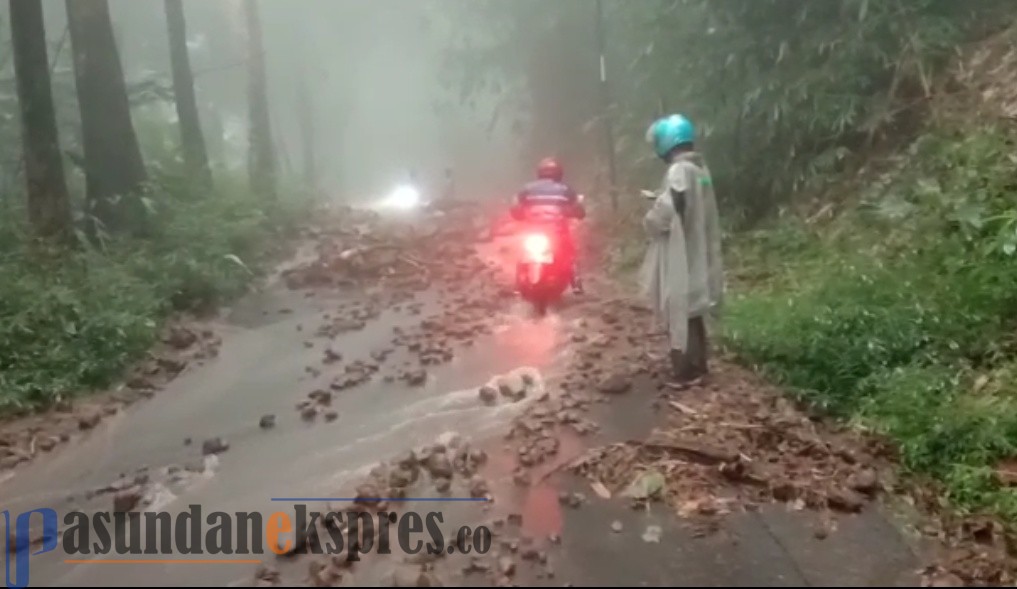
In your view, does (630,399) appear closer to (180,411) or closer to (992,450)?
(992,450)

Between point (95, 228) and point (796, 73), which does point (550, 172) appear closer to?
point (796, 73)

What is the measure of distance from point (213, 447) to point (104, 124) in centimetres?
674

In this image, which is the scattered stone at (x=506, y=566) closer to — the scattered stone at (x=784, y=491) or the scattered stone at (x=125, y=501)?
→ the scattered stone at (x=784, y=491)

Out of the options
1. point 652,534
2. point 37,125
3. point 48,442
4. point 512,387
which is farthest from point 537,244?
point 37,125

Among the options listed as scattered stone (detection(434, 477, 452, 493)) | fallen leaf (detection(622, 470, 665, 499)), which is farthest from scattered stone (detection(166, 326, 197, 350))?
fallen leaf (detection(622, 470, 665, 499))

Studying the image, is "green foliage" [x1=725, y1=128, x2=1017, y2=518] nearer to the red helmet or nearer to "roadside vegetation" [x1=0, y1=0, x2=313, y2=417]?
the red helmet

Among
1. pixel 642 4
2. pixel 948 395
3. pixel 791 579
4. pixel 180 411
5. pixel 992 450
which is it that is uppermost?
pixel 642 4

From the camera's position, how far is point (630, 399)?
687cm

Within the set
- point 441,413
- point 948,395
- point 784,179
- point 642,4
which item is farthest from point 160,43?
point 948,395

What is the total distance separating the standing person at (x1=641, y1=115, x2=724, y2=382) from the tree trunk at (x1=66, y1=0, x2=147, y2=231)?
7.54 meters

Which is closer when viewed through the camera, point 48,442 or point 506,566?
point 506,566

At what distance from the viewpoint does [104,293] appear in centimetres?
917

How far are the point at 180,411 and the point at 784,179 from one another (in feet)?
23.3

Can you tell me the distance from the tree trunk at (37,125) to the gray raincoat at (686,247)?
699 cm
